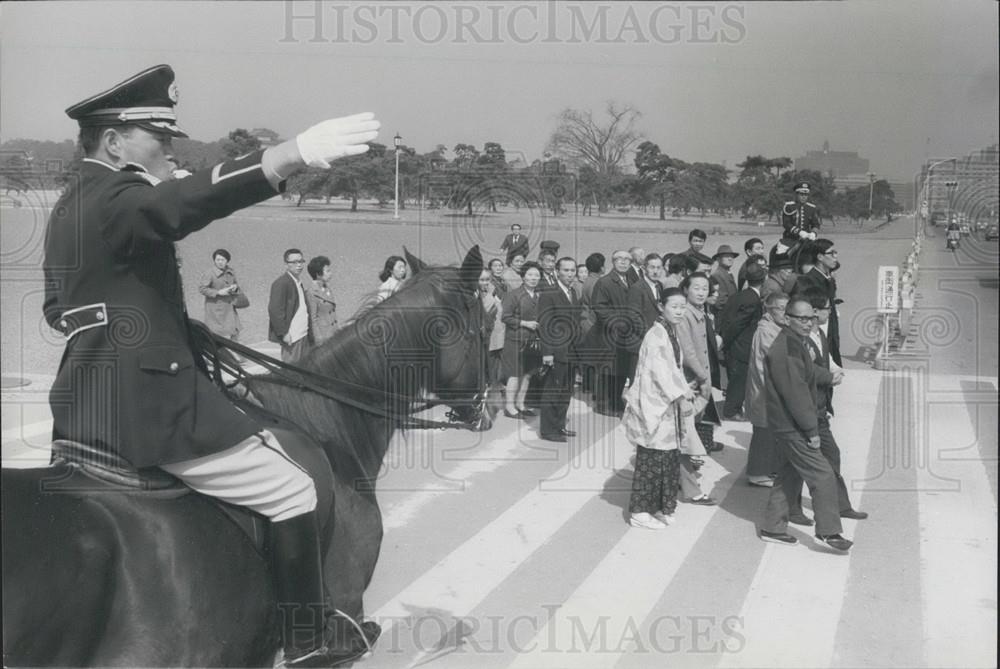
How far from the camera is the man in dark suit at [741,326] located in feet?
30.2

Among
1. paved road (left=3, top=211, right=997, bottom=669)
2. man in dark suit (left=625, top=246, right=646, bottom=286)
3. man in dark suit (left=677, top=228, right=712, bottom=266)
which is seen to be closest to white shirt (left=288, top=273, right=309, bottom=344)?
paved road (left=3, top=211, right=997, bottom=669)

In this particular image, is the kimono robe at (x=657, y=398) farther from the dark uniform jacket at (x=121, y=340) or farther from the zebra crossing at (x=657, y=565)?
the dark uniform jacket at (x=121, y=340)

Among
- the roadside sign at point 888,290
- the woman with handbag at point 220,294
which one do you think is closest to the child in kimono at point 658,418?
the woman with handbag at point 220,294

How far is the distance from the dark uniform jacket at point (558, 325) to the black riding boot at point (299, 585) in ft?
19.9

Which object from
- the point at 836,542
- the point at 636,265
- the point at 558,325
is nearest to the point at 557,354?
the point at 558,325

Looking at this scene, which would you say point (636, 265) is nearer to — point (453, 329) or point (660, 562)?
point (660, 562)

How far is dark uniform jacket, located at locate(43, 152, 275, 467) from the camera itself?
9.23 ft

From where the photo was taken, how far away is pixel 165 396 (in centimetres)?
298

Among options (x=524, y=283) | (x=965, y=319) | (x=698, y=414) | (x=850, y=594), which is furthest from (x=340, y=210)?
(x=850, y=594)

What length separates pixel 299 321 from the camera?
9133 mm

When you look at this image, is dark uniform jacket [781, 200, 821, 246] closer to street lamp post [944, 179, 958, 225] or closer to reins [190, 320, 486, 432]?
street lamp post [944, 179, 958, 225]

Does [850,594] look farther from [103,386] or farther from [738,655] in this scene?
[103,386]

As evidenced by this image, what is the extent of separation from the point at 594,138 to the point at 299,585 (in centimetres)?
774

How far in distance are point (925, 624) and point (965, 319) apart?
47.8ft
